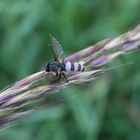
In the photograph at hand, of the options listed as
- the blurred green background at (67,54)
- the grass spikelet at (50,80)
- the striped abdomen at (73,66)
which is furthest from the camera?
the blurred green background at (67,54)

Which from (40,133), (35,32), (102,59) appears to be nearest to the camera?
(102,59)

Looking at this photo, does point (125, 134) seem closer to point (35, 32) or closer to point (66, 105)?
point (66, 105)

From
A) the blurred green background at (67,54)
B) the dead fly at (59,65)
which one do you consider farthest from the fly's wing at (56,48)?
the blurred green background at (67,54)

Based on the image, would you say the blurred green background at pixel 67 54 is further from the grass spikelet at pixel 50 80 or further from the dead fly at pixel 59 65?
the grass spikelet at pixel 50 80

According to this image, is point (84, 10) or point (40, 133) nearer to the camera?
point (40, 133)

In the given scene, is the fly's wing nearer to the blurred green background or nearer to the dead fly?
the dead fly

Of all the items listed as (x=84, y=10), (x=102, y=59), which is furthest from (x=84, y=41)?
(x=102, y=59)

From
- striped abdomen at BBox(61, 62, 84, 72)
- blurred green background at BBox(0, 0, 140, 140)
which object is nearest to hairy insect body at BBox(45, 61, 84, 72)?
striped abdomen at BBox(61, 62, 84, 72)
